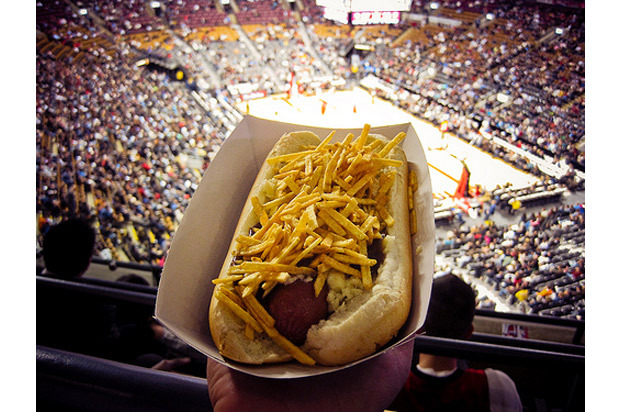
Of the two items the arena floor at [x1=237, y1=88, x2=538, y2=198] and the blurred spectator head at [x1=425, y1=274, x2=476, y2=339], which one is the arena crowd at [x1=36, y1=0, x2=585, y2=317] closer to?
the arena floor at [x1=237, y1=88, x2=538, y2=198]

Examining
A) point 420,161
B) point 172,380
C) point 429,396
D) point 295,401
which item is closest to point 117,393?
point 172,380

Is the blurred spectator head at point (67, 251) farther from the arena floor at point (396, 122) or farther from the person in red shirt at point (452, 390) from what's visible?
the arena floor at point (396, 122)

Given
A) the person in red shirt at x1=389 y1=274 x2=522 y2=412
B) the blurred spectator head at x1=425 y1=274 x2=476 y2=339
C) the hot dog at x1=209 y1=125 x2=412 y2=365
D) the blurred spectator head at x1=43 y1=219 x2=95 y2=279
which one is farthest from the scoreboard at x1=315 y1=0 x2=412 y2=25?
the person in red shirt at x1=389 y1=274 x2=522 y2=412

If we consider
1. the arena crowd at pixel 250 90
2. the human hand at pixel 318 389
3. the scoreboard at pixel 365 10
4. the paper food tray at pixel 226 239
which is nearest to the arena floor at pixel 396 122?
the arena crowd at pixel 250 90

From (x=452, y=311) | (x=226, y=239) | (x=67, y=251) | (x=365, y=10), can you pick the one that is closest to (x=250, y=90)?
(x=365, y=10)

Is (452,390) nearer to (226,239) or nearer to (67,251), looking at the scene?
(226,239)

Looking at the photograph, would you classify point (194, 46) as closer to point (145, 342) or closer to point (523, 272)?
point (523, 272)
